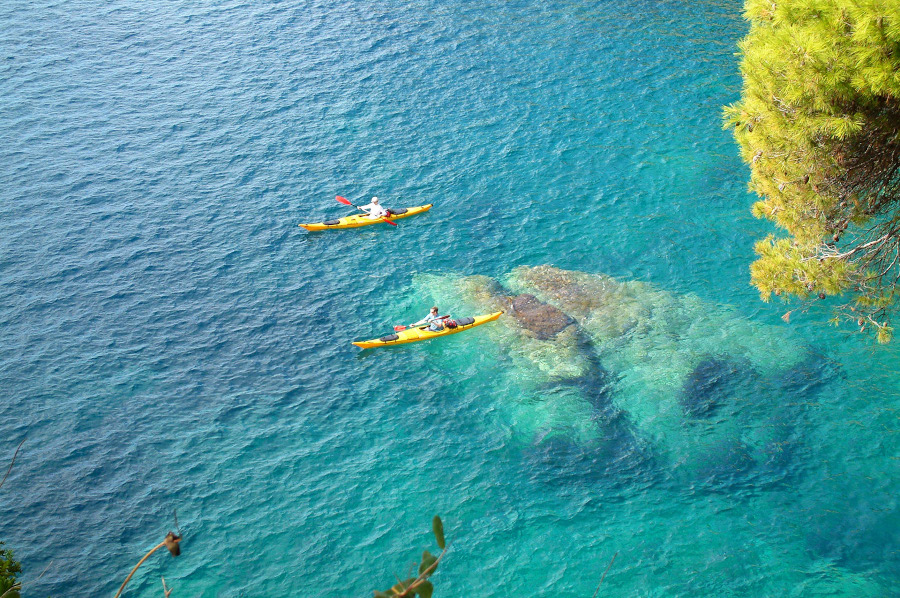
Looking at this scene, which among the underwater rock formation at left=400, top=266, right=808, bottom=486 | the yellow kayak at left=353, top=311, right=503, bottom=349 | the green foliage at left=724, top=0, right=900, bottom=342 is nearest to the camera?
the green foliage at left=724, top=0, right=900, bottom=342

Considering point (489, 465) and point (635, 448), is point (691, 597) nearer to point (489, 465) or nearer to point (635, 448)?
point (635, 448)

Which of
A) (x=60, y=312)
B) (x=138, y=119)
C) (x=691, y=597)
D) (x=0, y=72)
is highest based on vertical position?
(x=0, y=72)

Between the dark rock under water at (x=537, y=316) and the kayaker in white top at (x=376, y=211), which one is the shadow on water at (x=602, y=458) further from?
the kayaker in white top at (x=376, y=211)

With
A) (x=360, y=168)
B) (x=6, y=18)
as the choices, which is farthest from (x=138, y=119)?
(x=6, y=18)

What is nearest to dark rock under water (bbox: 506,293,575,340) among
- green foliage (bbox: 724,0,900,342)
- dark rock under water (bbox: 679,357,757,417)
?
dark rock under water (bbox: 679,357,757,417)

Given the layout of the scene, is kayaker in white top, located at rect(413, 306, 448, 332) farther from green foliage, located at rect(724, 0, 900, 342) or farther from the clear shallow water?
green foliage, located at rect(724, 0, 900, 342)

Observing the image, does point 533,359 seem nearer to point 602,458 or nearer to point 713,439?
point 602,458
